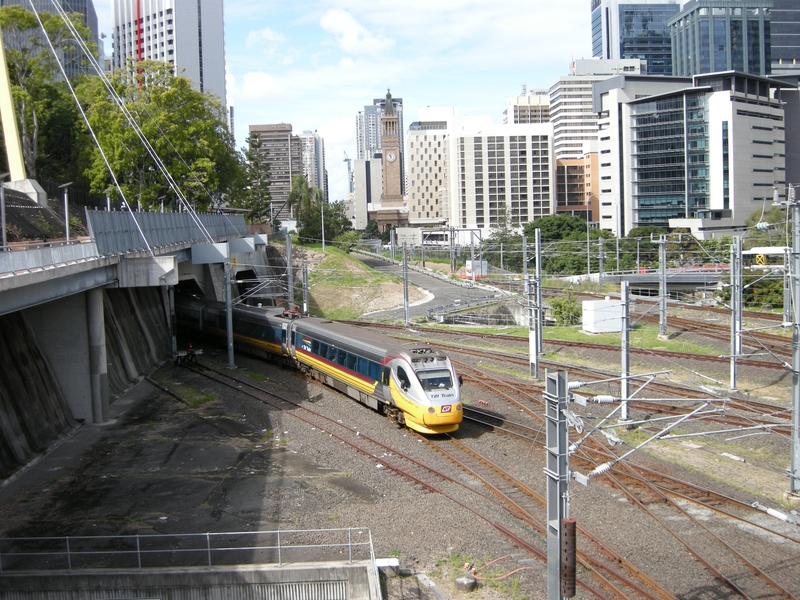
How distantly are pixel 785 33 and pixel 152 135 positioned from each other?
563 ft

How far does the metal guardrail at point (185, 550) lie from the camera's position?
11.6 meters

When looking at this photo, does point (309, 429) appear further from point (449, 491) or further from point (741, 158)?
point (741, 158)

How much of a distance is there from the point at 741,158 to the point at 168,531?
87.8 meters

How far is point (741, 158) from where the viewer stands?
8619 cm

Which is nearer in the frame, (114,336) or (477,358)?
(114,336)

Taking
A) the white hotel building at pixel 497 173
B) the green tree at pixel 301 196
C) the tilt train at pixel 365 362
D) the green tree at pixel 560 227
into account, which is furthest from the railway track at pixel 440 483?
the white hotel building at pixel 497 173

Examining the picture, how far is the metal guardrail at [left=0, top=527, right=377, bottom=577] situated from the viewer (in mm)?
11625

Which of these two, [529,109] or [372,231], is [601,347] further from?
[529,109]

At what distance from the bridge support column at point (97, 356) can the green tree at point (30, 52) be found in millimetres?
20601

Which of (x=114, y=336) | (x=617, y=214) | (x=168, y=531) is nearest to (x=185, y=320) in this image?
(x=114, y=336)

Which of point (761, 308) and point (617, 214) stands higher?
point (617, 214)

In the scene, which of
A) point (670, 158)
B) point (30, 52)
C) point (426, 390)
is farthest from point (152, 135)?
point (670, 158)

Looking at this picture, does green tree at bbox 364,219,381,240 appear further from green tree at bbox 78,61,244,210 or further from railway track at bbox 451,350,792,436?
railway track at bbox 451,350,792,436

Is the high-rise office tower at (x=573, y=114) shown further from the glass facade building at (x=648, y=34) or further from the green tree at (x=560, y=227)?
the green tree at (x=560, y=227)
